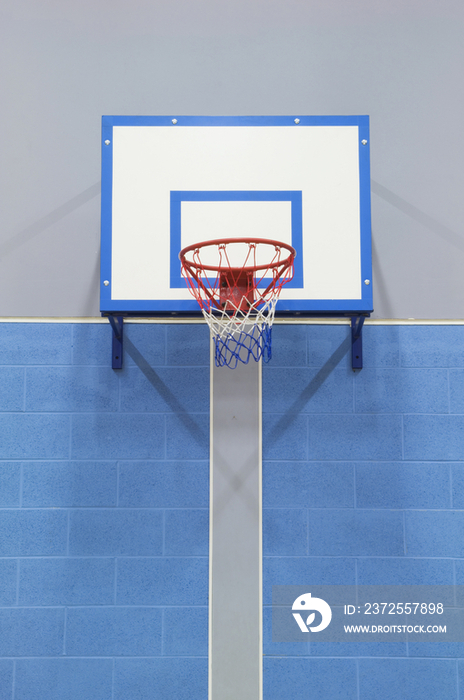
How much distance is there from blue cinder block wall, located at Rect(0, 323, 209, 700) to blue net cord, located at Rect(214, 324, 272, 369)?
89 millimetres

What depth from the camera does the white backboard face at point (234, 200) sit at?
214cm

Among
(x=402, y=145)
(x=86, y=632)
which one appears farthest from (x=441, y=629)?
(x=402, y=145)

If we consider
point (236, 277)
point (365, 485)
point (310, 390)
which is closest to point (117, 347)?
point (236, 277)

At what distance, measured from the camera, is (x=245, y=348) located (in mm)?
2438

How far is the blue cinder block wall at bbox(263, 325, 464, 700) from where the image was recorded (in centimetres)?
231

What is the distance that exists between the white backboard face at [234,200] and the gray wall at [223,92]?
0.39 metres

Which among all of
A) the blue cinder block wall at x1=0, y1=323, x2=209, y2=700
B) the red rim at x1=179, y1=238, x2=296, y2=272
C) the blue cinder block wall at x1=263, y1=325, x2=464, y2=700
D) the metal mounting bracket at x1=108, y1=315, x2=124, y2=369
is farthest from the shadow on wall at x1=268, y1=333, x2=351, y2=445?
the metal mounting bracket at x1=108, y1=315, x2=124, y2=369

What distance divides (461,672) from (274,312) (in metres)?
1.94

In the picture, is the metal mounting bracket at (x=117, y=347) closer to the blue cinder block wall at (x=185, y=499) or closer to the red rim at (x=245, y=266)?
the blue cinder block wall at (x=185, y=499)

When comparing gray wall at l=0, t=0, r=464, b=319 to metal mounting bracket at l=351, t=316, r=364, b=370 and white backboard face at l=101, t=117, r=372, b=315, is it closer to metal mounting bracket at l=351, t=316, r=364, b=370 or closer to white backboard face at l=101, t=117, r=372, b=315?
metal mounting bracket at l=351, t=316, r=364, b=370

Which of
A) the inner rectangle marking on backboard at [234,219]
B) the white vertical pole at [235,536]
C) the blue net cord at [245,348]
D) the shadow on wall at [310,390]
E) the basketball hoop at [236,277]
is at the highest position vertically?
the inner rectangle marking on backboard at [234,219]

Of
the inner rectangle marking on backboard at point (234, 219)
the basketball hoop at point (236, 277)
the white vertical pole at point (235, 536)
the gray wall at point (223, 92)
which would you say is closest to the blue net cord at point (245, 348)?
the white vertical pole at point (235, 536)

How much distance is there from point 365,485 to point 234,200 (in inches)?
59.0

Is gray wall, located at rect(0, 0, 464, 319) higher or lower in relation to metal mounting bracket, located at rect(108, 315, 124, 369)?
higher
